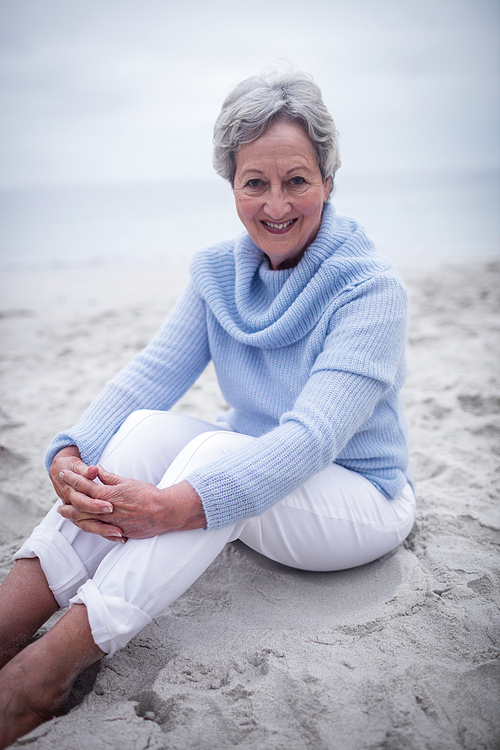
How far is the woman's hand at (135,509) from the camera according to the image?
119cm

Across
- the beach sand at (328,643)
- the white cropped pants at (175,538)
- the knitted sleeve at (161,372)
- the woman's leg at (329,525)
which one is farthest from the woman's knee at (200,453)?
the beach sand at (328,643)

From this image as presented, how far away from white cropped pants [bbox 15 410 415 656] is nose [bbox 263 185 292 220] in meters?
0.68

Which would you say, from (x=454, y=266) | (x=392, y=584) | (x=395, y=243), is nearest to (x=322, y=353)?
(x=392, y=584)

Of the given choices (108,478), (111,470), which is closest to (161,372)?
(111,470)

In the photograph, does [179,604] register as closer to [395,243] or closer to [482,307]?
[482,307]

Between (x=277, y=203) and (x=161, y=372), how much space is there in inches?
28.6

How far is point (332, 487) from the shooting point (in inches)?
57.0

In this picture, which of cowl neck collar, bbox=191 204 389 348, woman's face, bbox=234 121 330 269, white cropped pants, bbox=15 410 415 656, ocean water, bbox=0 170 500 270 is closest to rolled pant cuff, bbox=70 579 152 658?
white cropped pants, bbox=15 410 415 656

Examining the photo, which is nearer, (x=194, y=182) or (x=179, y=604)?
(x=179, y=604)

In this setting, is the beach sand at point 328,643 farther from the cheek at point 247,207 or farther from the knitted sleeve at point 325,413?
the cheek at point 247,207

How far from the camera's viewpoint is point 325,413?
127cm

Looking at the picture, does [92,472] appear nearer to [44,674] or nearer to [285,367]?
[44,674]

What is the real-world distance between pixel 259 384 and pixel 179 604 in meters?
0.74

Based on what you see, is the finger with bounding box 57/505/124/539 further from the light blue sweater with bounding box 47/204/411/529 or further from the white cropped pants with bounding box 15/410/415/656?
the light blue sweater with bounding box 47/204/411/529
